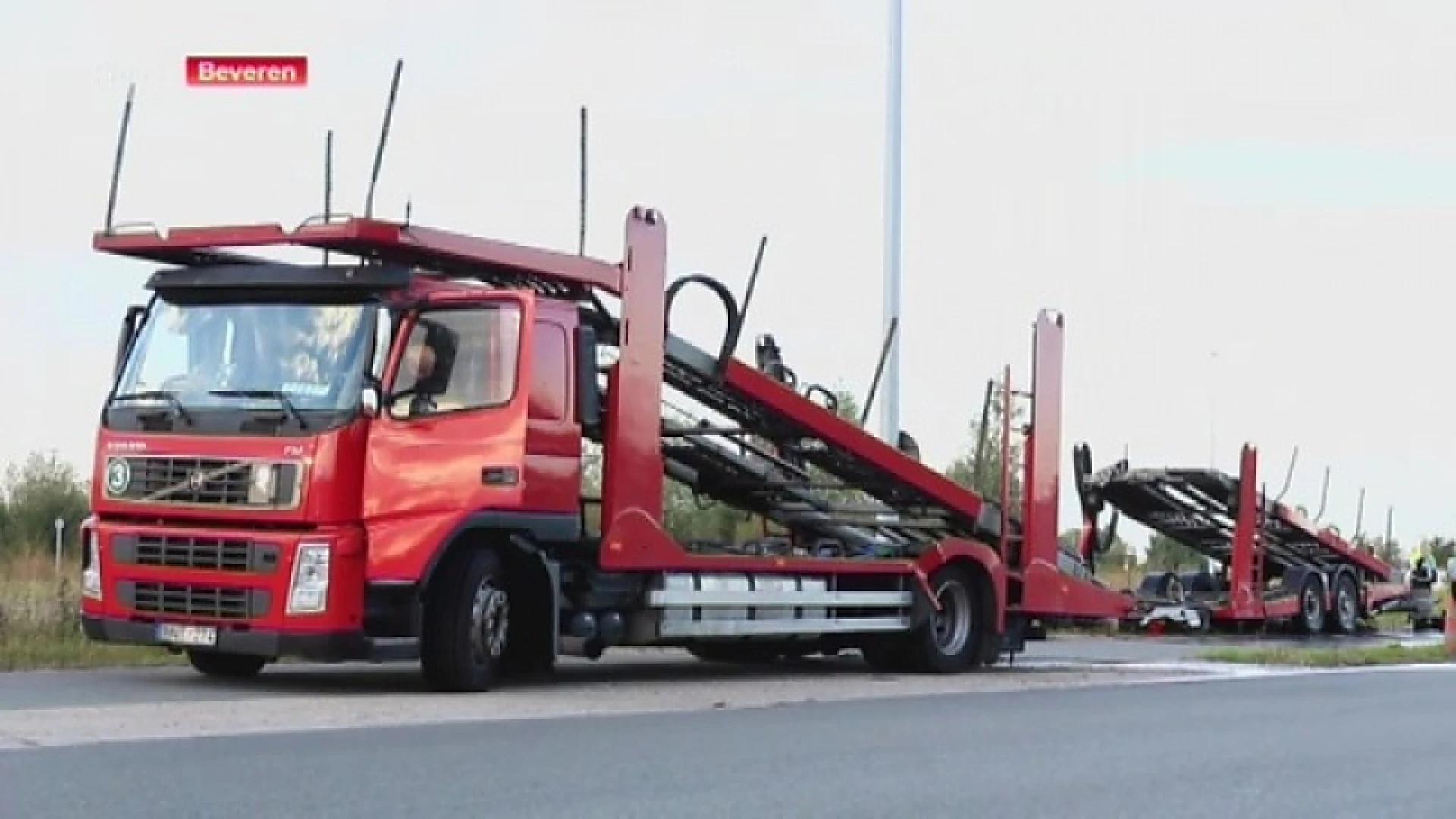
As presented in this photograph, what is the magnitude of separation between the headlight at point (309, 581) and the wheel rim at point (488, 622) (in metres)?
1.03

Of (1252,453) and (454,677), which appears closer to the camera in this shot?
(454,677)

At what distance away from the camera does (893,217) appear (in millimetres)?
26250

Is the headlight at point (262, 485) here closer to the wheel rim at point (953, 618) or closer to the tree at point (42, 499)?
the wheel rim at point (953, 618)

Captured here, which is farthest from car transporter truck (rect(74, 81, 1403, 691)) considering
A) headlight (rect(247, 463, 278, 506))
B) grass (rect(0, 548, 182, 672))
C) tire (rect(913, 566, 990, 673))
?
tire (rect(913, 566, 990, 673))

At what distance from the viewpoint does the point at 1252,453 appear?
28547mm

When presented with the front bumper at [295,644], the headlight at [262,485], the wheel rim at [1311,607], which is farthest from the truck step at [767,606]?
the wheel rim at [1311,607]

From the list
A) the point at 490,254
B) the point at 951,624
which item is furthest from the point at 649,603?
the point at 951,624

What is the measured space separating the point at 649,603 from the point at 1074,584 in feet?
18.3

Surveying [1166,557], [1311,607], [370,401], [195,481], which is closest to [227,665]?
[195,481]

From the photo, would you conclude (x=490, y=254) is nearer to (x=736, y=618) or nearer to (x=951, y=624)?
(x=736, y=618)

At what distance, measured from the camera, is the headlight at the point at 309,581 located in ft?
44.4

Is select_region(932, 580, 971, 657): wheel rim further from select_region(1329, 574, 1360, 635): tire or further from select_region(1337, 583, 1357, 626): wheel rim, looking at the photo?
select_region(1337, 583, 1357, 626): wheel rim

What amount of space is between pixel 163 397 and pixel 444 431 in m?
1.83

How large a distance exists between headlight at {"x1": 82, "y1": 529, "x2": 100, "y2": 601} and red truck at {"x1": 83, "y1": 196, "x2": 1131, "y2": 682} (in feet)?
0.05
